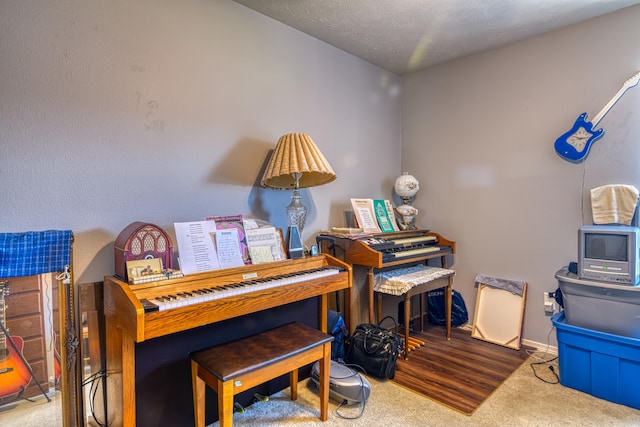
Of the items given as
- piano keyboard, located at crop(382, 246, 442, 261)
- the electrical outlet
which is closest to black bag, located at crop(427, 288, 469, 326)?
piano keyboard, located at crop(382, 246, 442, 261)

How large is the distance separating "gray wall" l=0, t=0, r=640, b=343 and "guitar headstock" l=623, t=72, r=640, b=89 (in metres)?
0.07

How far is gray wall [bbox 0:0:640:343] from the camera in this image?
166 cm

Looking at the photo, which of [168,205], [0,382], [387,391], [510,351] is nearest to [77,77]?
[168,205]

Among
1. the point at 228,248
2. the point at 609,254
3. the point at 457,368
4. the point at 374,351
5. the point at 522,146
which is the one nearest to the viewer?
the point at 228,248

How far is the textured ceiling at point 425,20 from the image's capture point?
7.56 feet

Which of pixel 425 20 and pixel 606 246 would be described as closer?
pixel 606 246

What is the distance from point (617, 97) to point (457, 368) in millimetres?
2180

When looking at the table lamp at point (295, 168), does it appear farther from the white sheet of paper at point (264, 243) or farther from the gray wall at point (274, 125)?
the gray wall at point (274, 125)

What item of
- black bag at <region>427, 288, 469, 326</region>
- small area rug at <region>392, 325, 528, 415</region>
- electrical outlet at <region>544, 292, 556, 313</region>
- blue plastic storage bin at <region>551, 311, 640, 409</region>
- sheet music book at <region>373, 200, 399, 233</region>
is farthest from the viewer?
black bag at <region>427, 288, 469, 326</region>

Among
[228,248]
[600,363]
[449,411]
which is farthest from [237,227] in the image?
[600,363]

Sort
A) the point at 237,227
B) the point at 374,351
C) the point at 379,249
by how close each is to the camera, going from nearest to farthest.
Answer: the point at 237,227 < the point at 374,351 < the point at 379,249

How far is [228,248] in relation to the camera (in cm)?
190

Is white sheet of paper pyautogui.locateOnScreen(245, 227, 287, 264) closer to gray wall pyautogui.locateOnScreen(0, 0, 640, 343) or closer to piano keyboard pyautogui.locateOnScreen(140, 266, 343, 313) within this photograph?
piano keyboard pyautogui.locateOnScreen(140, 266, 343, 313)

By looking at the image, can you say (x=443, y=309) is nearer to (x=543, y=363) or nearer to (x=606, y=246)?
(x=543, y=363)
